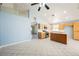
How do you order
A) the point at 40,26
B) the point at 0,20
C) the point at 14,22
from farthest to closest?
the point at 40,26
the point at 14,22
the point at 0,20

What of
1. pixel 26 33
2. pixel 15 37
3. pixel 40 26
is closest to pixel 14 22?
pixel 15 37

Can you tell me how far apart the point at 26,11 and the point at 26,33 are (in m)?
2.16

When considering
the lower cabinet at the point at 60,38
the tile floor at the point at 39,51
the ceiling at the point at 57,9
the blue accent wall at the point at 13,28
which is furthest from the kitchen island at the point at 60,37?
the blue accent wall at the point at 13,28

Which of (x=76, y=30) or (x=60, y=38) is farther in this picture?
(x=76, y=30)

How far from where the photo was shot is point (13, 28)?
28.0 ft

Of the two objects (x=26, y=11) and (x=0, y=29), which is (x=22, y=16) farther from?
(x=0, y=29)

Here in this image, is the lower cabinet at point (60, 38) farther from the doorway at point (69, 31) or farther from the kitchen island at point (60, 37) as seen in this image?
the doorway at point (69, 31)

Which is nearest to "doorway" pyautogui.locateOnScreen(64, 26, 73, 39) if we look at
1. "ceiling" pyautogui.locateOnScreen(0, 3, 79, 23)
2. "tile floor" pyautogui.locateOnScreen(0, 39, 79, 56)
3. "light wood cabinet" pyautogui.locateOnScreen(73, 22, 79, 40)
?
"light wood cabinet" pyautogui.locateOnScreen(73, 22, 79, 40)

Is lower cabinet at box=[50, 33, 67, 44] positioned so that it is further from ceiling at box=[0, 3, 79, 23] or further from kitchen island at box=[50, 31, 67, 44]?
ceiling at box=[0, 3, 79, 23]

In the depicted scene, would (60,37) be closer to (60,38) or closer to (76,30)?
(60,38)

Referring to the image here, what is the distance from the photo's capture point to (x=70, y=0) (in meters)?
5.04

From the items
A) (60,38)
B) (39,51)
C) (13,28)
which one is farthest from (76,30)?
(39,51)

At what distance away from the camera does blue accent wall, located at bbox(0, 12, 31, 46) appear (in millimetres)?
7387

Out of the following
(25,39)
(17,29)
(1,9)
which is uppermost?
(1,9)
